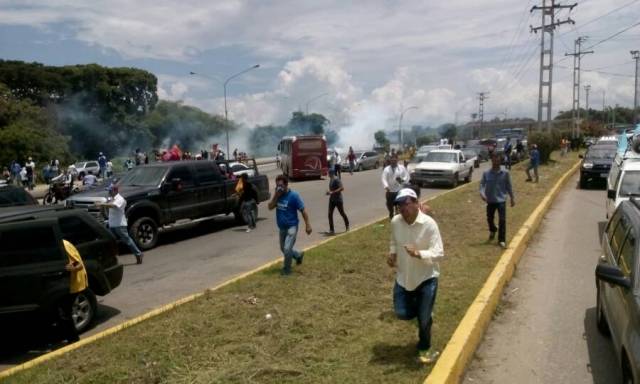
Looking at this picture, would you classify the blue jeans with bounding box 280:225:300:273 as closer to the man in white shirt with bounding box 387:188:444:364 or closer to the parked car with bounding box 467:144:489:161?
the man in white shirt with bounding box 387:188:444:364

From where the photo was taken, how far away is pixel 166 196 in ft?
41.1

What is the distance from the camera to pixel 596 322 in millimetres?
6258

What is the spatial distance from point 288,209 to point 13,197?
20.3ft

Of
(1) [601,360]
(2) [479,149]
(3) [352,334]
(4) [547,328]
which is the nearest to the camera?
(1) [601,360]

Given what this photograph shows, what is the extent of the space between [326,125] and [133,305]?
300ft

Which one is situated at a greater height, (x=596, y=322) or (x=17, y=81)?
(x=17, y=81)

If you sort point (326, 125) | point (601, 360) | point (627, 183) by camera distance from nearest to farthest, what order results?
point (601, 360) → point (627, 183) → point (326, 125)

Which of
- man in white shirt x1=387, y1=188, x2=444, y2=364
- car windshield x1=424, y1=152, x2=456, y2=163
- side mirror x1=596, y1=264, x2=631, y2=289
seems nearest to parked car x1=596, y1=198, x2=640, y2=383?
side mirror x1=596, y1=264, x2=631, y2=289

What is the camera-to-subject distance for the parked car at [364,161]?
38.0 metres

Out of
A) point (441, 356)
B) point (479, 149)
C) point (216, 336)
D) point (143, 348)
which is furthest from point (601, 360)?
point (479, 149)

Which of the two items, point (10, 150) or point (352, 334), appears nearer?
point (352, 334)

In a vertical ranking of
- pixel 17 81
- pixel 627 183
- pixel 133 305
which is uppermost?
pixel 17 81

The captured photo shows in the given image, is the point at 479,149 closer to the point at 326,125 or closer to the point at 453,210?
the point at 453,210

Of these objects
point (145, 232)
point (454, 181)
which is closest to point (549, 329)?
point (145, 232)
